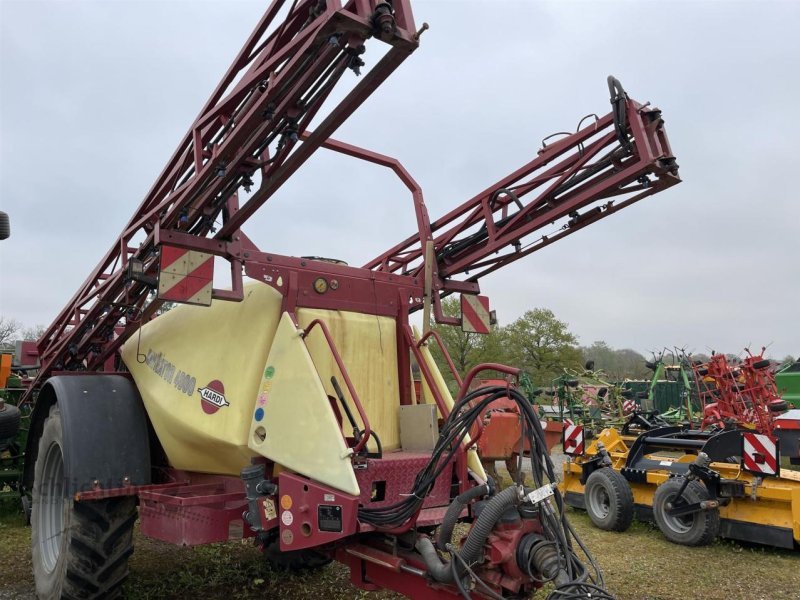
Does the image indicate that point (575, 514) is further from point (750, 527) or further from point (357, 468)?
point (357, 468)

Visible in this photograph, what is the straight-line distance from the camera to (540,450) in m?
3.15

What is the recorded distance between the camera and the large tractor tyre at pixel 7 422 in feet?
20.1

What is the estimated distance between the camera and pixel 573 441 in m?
8.38

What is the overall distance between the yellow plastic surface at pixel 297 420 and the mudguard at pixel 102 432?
3.95 feet

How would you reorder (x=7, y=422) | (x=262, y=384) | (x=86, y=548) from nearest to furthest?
(x=262, y=384) < (x=86, y=548) < (x=7, y=422)

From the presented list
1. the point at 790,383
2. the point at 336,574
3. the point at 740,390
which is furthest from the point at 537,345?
the point at 336,574

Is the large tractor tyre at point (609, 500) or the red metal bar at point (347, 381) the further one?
the large tractor tyre at point (609, 500)

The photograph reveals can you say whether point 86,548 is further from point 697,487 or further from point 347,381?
point 697,487

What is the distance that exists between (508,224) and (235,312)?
2024 mm

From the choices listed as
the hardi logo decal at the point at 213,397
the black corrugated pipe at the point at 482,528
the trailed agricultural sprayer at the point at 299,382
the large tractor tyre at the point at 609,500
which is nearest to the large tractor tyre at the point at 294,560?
the trailed agricultural sprayer at the point at 299,382

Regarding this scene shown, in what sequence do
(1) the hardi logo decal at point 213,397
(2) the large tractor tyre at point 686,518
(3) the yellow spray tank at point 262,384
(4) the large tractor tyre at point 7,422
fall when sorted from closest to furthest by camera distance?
(3) the yellow spray tank at point 262,384 < (1) the hardi logo decal at point 213,397 < (4) the large tractor tyre at point 7,422 < (2) the large tractor tyre at point 686,518

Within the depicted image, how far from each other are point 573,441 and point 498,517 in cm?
569

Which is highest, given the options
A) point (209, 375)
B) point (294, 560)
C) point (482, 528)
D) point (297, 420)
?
point (209, 375)

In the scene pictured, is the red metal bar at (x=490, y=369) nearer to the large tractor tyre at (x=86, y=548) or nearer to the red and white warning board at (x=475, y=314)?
the red and white warning board at (x=475, y=314)
